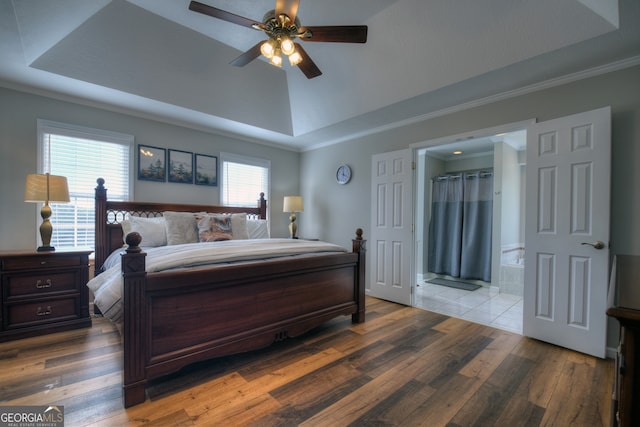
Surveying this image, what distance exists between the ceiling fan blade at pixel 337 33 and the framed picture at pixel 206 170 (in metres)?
2.81

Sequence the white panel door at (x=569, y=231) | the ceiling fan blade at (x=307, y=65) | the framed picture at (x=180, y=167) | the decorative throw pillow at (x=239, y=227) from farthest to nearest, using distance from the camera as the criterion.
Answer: the framed picture at (x=180, y=167) → the decorative throw pillow at (x=239, y=227) → the white panel door at (x=569, y=231) → the ceiling fan blade at (x=307, y=65)

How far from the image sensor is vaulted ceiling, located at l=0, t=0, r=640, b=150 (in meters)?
2.22

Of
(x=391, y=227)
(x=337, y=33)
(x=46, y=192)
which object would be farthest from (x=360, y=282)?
(x=46, y=192)

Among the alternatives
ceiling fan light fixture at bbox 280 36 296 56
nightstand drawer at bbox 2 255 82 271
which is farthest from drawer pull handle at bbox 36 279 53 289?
ceiling fan light fixture at bbox 280 36 296 56

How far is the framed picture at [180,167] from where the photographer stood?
4004mm

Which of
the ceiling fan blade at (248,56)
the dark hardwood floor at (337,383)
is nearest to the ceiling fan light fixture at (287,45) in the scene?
the ceiling fan blade at (248,56)

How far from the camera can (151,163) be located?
3830mm

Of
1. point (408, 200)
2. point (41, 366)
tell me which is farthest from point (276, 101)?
point (41, 366)

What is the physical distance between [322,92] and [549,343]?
3.72 meters

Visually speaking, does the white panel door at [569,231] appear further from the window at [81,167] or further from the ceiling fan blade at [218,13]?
the window at [81,167]

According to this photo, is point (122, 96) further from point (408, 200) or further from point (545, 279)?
point (545, 279)

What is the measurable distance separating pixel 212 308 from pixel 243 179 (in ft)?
10.1

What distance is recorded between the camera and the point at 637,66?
2355 mm

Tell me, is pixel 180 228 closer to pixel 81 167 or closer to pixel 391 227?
pixel 81 167
